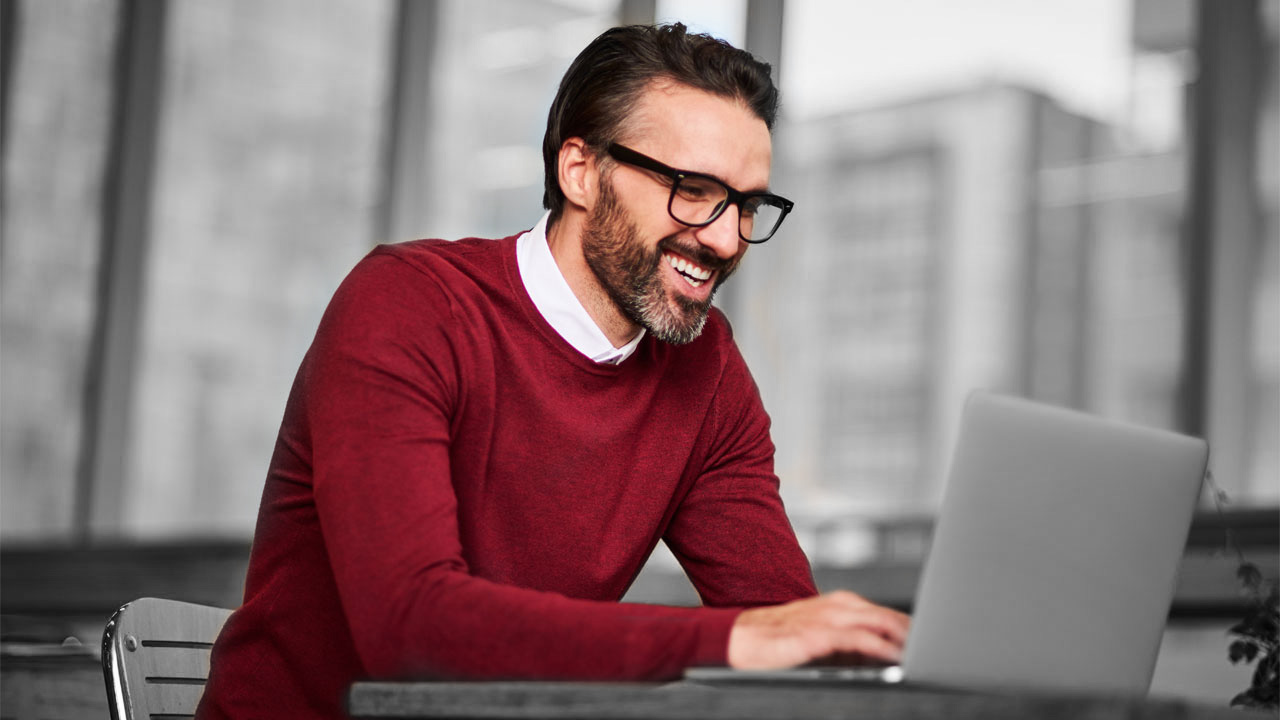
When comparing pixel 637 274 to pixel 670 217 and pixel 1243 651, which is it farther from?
pixel 1243 651

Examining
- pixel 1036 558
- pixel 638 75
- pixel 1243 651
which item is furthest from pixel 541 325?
pixel 1243 651

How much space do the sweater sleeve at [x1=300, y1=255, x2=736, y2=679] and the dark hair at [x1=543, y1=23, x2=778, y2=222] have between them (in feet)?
1.26

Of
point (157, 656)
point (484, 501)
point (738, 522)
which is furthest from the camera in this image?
point (738, 522)

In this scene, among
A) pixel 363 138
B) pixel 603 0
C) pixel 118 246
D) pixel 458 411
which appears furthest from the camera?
pixel 118 246

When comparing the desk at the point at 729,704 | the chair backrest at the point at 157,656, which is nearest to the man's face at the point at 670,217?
the chair backrest at the point at 157,656

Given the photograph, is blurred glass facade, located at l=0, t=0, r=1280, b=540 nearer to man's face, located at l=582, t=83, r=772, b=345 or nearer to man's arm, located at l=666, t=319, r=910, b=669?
man's arm, located at l=666, t=319, r=910, b=669

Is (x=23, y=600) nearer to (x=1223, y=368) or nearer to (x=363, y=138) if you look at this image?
(x=363, y=138)

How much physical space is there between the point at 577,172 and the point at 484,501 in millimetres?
480

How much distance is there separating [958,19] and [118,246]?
10.2 ft

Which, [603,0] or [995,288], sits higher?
[603,0]

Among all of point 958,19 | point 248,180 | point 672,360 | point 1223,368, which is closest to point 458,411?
point 672,360

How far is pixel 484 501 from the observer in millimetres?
1592

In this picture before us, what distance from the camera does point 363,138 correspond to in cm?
467

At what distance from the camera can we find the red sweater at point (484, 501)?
46.6 inches
